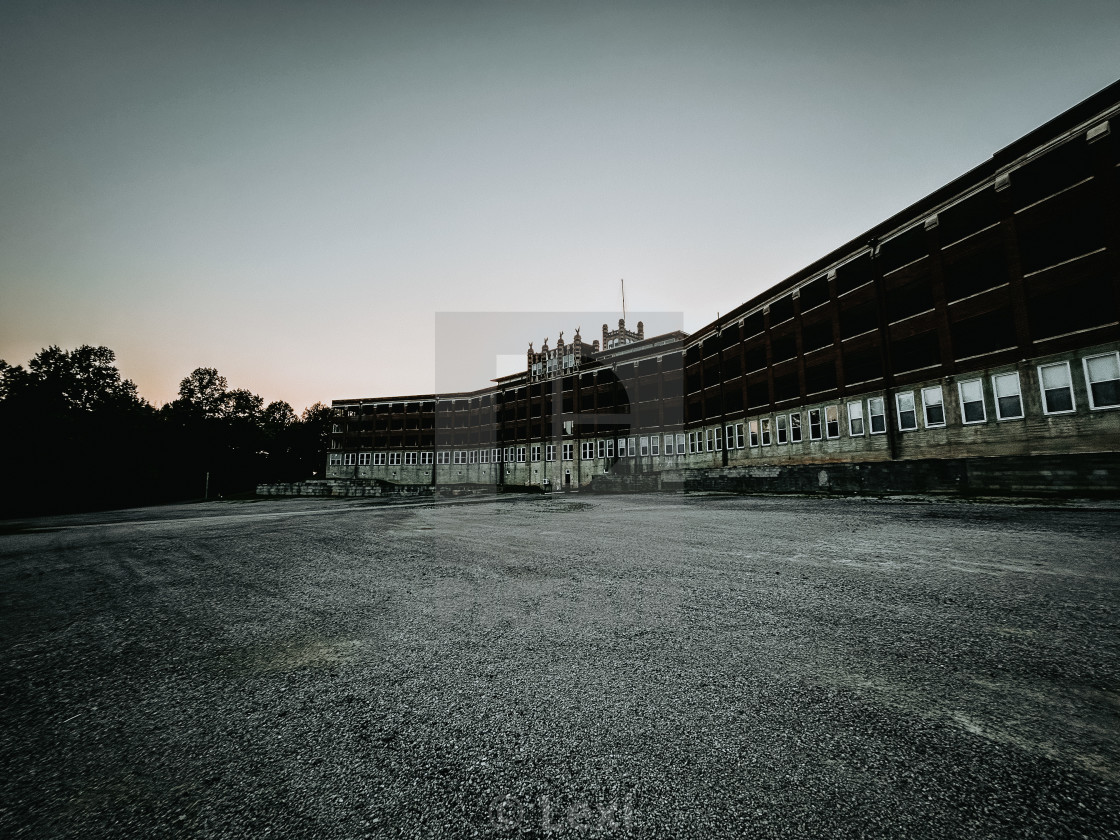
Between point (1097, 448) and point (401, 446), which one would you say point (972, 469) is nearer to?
point (1097, 448)

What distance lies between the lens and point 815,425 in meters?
29.7

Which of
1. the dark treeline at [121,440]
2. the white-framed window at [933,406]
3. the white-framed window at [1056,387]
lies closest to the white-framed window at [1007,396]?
the white-framed window at [1056,387]

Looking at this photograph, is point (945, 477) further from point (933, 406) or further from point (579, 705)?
point (579, 705)

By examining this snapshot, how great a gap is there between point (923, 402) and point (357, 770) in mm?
29085

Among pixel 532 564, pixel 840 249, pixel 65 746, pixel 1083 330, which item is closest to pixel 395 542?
pixel 532 564

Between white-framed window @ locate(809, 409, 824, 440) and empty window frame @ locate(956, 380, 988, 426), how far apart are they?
8238 mm

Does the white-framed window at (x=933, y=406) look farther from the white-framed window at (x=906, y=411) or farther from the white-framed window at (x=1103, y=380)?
the white-framed window at (x=1103, y=380)

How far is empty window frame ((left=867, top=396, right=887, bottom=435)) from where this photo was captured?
82.0 ft

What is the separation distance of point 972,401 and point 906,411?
10.5 feet

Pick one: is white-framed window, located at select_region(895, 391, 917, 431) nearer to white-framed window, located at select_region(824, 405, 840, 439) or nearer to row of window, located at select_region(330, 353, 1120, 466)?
row of window, located at select_region(330, 353, 1120, 466)

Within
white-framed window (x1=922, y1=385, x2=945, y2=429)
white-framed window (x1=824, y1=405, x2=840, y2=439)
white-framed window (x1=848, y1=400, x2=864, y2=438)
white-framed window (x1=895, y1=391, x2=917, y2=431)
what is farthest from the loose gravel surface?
white-framed window (x1=824, y1=405, x2=840, y2=439)

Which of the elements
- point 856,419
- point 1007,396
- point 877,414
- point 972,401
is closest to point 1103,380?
point 1007,396

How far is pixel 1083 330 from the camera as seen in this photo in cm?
1712

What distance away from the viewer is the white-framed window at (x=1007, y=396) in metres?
19.1
